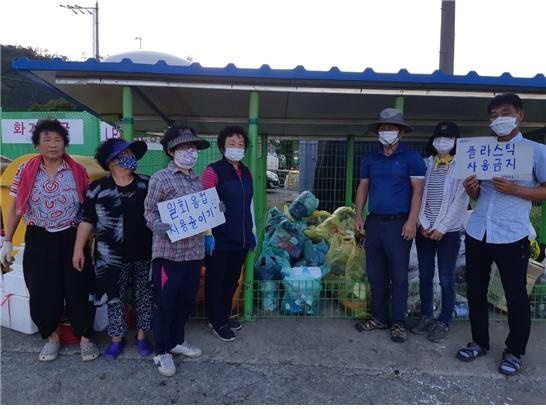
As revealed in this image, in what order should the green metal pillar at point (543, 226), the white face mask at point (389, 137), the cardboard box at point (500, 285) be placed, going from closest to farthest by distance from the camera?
the white face mask at point (389, 137), the cardboard box at point (500, 285), the green metal pillar at point (543, 226)

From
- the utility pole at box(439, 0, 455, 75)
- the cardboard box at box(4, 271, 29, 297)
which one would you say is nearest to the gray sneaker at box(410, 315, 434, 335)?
the cardboard box at box(4, 271, 29, 297)

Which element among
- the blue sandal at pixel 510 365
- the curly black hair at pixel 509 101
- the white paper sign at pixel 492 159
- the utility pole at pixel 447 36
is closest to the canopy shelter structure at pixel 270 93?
the curly black hair at pixel 509 101

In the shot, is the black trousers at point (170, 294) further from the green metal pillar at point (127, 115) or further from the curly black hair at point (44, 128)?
the green metal pillar at point (127, 115)

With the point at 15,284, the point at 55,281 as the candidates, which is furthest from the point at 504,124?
the point at 15,284

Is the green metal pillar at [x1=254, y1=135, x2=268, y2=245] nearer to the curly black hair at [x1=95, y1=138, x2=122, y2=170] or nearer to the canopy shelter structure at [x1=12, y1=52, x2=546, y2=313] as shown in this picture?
the canopy shelter structure at [x1=12, y1=52, x2=546, y2=313]

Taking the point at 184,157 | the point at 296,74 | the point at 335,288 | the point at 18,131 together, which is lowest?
the point at 335,288

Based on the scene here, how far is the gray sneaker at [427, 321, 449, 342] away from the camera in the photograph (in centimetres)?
362

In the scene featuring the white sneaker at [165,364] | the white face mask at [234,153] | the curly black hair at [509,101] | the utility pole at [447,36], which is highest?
the utility pole at [447,36]

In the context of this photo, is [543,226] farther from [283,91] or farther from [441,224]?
[283,91]

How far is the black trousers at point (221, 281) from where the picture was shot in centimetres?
346

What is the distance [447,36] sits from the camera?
27.0 ft

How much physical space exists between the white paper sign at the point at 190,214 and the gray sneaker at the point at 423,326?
212cm

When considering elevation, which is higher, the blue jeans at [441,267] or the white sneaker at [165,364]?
the blue jeans at [441,267]

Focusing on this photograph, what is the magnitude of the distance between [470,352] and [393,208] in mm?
1321
